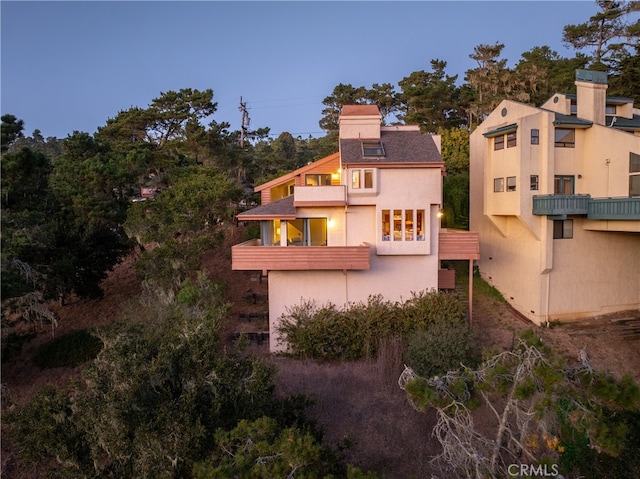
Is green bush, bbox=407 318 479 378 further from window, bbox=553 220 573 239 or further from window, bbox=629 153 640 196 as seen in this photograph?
window, bbox=629 153 640 196

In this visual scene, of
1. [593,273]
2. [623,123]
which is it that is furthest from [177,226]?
[623,123]

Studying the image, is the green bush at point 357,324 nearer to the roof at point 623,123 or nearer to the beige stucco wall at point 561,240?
the beige stucco wall at point 561,240

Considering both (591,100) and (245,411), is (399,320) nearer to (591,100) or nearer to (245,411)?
(245,411)

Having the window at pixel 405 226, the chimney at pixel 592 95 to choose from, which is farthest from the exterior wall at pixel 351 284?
the chimney at pixel 592 95

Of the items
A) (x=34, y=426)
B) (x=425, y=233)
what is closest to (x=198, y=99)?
(x=425, y=233)

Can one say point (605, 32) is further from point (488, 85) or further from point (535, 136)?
point (535, 136)

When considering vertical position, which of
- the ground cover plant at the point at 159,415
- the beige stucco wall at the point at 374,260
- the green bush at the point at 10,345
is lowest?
the green bush at the point at 10,345

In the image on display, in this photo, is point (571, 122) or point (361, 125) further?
point (361, 125)
